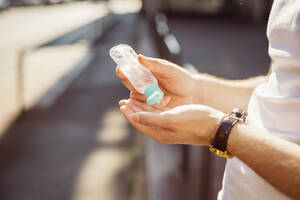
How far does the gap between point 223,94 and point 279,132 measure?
50cm

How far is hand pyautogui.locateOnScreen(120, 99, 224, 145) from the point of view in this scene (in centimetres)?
127

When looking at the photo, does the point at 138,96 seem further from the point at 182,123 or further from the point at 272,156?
the point at 272,156

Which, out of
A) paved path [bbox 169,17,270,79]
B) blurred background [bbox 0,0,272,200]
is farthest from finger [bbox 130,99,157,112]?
paved path [bbox 169,17,270,79]

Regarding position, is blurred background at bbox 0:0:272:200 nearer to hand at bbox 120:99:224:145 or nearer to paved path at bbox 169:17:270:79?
paved path at bbox 169:17:270:79

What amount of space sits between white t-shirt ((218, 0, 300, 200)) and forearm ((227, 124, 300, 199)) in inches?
3.8

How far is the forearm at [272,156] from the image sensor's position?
1.00m

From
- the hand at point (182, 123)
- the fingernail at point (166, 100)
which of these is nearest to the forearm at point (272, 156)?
the hand at point (182, 123)

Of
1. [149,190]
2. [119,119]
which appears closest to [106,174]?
[149,190]

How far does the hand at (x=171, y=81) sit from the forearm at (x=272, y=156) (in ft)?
1.75

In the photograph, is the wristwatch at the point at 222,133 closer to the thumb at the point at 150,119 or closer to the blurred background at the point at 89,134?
the thumb at the point at 150,119

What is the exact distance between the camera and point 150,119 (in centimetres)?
134

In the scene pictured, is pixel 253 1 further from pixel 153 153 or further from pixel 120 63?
pixel 120 63

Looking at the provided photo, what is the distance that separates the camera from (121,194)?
3680mm

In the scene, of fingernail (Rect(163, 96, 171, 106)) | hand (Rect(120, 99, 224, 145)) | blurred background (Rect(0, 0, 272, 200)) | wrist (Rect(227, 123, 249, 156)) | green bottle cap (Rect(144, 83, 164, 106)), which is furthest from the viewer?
blurred background (Rect(0, 0, 272, 200))
